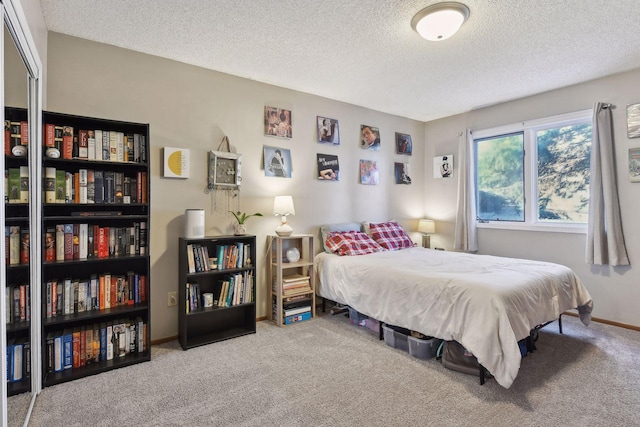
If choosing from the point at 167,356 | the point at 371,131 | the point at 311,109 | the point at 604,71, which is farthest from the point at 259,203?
the point at 604,71

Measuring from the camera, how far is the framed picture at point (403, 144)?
4.81 meters

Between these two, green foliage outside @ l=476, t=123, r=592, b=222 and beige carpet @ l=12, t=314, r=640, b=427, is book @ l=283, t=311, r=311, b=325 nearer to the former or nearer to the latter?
beige carpet @ l=12, t=314, r=640, b=427

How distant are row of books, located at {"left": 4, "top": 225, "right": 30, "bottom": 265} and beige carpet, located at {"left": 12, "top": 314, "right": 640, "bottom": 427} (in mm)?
907

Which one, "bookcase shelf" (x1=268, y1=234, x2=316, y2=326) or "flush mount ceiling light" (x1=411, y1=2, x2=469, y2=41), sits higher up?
"flush mount ceiling light" (x1=411, y1=2, x2=469, y2=41)

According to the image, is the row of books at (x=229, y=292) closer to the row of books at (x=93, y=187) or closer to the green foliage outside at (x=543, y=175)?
the row of books at (x=93, y=187)

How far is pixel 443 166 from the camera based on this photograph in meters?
4.91

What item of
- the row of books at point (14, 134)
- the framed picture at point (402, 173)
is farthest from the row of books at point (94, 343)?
the framed picture at point (402, 173)

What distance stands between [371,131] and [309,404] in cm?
343

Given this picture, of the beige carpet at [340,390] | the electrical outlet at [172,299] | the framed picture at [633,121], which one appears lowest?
the beige carpet at [340,390]

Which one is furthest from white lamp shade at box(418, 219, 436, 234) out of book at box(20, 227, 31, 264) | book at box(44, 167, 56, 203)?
book at box(20, 227, 31, 264)

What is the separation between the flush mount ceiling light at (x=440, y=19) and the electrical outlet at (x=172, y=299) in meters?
2.96

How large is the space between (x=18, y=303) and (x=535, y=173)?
4.85 m

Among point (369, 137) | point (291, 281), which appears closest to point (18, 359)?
point (291, 281)

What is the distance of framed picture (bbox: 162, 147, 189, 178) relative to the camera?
2.94 m
